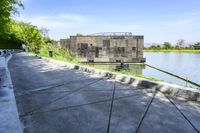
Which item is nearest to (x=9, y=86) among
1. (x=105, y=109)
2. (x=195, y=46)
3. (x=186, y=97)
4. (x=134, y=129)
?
(x=105, y=109)

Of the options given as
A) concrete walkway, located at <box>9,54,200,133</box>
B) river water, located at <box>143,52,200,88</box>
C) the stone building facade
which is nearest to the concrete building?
the stone building facade

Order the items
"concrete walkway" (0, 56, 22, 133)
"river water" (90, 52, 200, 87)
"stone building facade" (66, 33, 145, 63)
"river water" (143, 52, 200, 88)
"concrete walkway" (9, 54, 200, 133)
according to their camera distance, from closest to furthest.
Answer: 1. "concrete walkway" (0, 56, 22, 133)
2. "concrete walkway" (9, 54, 200, 133)
3. "river water" (90, 52, 200, 87)
4. "river water" (143, 52, 200, 88)
5. "stone building facade" (66, 33, 145, 63)

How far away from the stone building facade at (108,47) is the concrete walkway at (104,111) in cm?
3089

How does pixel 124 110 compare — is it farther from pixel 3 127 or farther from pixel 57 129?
pixel 3 127

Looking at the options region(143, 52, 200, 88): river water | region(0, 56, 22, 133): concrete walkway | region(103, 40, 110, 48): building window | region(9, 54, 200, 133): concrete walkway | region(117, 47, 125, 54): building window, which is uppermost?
region(103, 40, 110, 48): building window

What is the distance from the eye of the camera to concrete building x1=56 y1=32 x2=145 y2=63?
3791 cm

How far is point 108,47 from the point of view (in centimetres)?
3853

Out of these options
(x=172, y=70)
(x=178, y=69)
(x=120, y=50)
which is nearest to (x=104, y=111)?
(x=172, y=70)

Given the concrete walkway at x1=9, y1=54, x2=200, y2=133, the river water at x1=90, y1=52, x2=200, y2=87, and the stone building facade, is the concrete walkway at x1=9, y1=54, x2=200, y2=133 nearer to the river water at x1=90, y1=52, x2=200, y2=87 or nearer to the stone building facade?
the river water at x1=90, y1=52, x2=200, y2=87

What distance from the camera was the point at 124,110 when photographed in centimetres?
497

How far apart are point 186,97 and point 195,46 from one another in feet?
406

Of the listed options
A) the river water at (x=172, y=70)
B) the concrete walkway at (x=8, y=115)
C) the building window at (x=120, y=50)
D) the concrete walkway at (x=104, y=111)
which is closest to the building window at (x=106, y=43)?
the building window at (x=120, y=50)

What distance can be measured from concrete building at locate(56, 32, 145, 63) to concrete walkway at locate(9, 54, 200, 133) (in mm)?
30885

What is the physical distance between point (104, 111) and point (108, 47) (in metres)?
33.9
